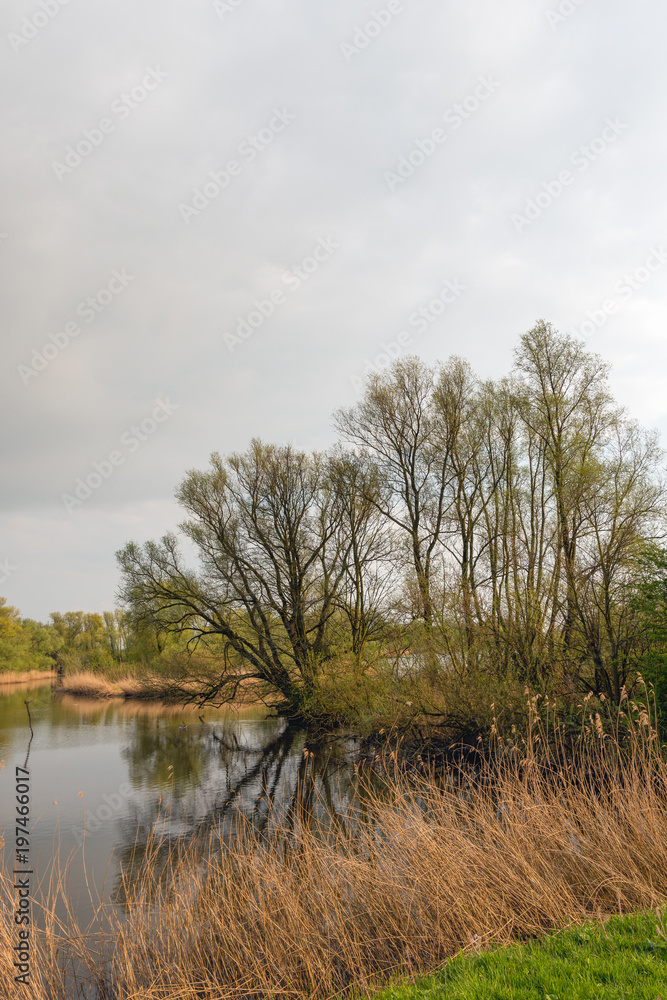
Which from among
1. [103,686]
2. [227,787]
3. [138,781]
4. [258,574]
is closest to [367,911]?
[227,787]

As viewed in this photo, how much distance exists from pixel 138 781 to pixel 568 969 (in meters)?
13.0

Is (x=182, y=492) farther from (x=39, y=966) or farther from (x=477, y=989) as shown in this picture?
(x=477, y=989)

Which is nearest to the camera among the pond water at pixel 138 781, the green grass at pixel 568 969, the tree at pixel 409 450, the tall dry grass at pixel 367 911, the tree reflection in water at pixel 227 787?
the green grass at pixel 568 969

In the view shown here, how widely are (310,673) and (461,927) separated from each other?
16.3 metres

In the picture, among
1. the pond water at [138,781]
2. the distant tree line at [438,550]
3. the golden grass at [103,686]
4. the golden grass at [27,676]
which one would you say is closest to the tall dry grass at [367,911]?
the pond water at [138,781]

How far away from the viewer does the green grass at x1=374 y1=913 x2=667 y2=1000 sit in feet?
11.5

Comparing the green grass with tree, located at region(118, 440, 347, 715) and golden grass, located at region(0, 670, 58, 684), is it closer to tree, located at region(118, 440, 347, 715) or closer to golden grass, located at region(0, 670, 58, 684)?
tree, located at region(118, 440, 347, 715)

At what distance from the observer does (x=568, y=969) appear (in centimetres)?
376

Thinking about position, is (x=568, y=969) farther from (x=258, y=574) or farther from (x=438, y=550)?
(x=258, y=574)

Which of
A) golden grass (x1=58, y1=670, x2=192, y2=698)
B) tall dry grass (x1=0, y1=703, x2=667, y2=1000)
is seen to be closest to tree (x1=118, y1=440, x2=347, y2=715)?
golden grass (x1=58, y1=670, x2=192, y2=698)

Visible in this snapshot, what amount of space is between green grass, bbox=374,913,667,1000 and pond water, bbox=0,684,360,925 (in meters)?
2.36

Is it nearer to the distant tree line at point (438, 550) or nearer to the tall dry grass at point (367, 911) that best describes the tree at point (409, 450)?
the distant tree line at point (438, 550)

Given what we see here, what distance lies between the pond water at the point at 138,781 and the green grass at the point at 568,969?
7.74 feet

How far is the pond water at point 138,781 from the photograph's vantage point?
9.12 m
